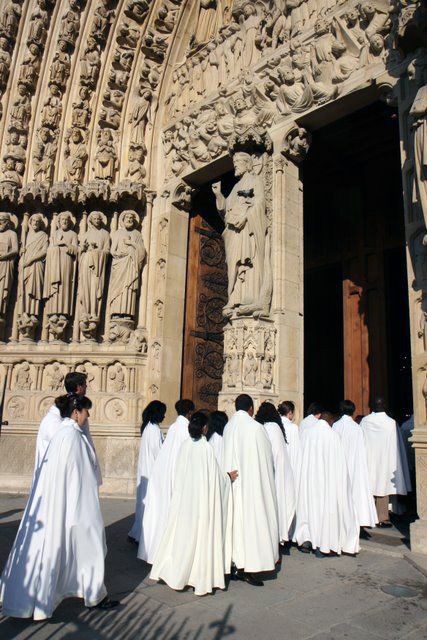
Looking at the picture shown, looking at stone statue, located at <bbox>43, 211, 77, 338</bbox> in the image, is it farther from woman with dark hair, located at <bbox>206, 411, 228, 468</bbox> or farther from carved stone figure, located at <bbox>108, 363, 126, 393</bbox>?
woman with dark hair, located at <bbox>206, 411, 228, 468</bbox>

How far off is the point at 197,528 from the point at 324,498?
6.42ft

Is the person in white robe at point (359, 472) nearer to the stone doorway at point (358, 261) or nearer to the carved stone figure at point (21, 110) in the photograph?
the stone doorway at point (358, 261)

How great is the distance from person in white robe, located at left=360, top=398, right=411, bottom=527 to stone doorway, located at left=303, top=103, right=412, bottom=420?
2.99 m

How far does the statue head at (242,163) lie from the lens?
9047 millimetres

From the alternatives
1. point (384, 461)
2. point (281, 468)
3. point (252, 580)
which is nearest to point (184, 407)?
point (281, 468)

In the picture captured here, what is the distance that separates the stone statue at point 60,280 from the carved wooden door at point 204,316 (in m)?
2.35

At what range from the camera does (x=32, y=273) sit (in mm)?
10633

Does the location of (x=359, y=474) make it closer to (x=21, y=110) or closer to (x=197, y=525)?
(x=197, y=525)

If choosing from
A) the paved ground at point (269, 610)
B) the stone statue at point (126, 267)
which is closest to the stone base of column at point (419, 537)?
the paved ground at point (269, 610)

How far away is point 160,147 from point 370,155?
4.51 metres

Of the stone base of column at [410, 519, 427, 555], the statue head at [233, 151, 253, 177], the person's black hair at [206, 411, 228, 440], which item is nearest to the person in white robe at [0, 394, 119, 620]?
the person's black hair at [206, 411, 228, 440]

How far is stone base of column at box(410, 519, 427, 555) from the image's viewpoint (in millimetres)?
5312

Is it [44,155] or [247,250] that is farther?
[44,155]

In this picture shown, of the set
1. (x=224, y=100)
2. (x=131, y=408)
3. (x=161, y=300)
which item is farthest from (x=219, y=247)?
(x=131, y=408)
